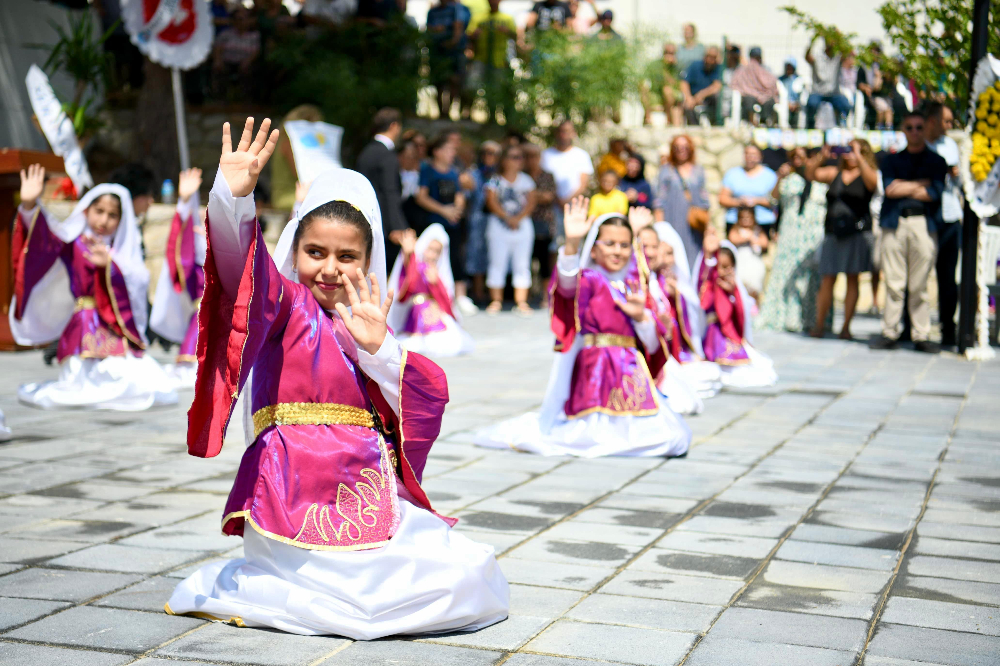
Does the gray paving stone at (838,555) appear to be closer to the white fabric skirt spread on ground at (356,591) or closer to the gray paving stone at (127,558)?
the white fabric skirt spread on ground at (356,591)

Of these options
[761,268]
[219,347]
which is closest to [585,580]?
[219,347]

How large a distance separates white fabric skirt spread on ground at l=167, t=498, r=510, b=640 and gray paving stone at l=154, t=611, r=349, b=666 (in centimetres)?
3

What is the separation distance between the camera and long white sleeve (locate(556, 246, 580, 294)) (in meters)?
6.02

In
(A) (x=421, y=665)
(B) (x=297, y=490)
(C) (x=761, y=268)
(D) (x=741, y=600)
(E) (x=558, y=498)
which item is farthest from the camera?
(C) (x=761, y=268)

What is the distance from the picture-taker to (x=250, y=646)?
3121mm

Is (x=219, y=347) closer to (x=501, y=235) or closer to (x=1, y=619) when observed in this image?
(x=1, y=619)

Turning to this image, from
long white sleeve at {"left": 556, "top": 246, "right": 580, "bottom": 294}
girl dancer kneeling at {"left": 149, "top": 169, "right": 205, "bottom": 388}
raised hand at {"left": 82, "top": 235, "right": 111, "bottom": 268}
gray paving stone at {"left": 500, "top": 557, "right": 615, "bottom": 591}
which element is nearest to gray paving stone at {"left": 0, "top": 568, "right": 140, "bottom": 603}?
gray paving stone at {"left": 500, "top": 557, "right": 615, "bottom": 591}

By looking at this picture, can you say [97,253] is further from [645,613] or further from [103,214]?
[645,613]

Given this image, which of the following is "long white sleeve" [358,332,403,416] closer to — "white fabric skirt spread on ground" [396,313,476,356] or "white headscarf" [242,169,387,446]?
"white headscarf" [242,169,387,446]

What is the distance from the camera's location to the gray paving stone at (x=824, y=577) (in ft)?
12.6

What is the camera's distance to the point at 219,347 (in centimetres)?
320

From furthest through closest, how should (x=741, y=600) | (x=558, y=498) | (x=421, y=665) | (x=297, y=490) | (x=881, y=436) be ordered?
(x=881, y=436) < (x=558, y=498) < (x=741, y=600) < (x=297, y=490) < (x=421, y=665)

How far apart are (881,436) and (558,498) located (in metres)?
2.60

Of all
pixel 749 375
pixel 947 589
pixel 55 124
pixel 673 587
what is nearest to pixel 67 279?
pixel 55 124
